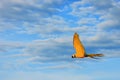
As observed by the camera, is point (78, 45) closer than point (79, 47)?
Yes

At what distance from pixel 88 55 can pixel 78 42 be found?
3.15 m

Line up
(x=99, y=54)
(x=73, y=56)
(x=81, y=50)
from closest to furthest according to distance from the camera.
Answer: (x=99, y=54), (x=81, y=50), (x=73, y=56)

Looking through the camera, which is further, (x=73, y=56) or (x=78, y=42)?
(x=73, y=56)

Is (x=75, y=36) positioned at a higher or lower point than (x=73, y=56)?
higher

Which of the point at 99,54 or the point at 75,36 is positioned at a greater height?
the point at 75,36

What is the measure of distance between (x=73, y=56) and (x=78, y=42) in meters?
6.42

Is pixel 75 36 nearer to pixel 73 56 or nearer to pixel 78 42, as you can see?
pixel 78 42

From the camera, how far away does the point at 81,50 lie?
44.2 m

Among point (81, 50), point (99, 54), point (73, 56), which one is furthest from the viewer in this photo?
point (73, 56)

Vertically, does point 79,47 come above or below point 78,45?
below

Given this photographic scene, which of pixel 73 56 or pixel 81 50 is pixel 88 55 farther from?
pixel 73 56

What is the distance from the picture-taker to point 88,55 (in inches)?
1729

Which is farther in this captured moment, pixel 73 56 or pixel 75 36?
pixel 73 56

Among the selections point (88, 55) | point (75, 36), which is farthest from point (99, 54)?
point (75, 36)
